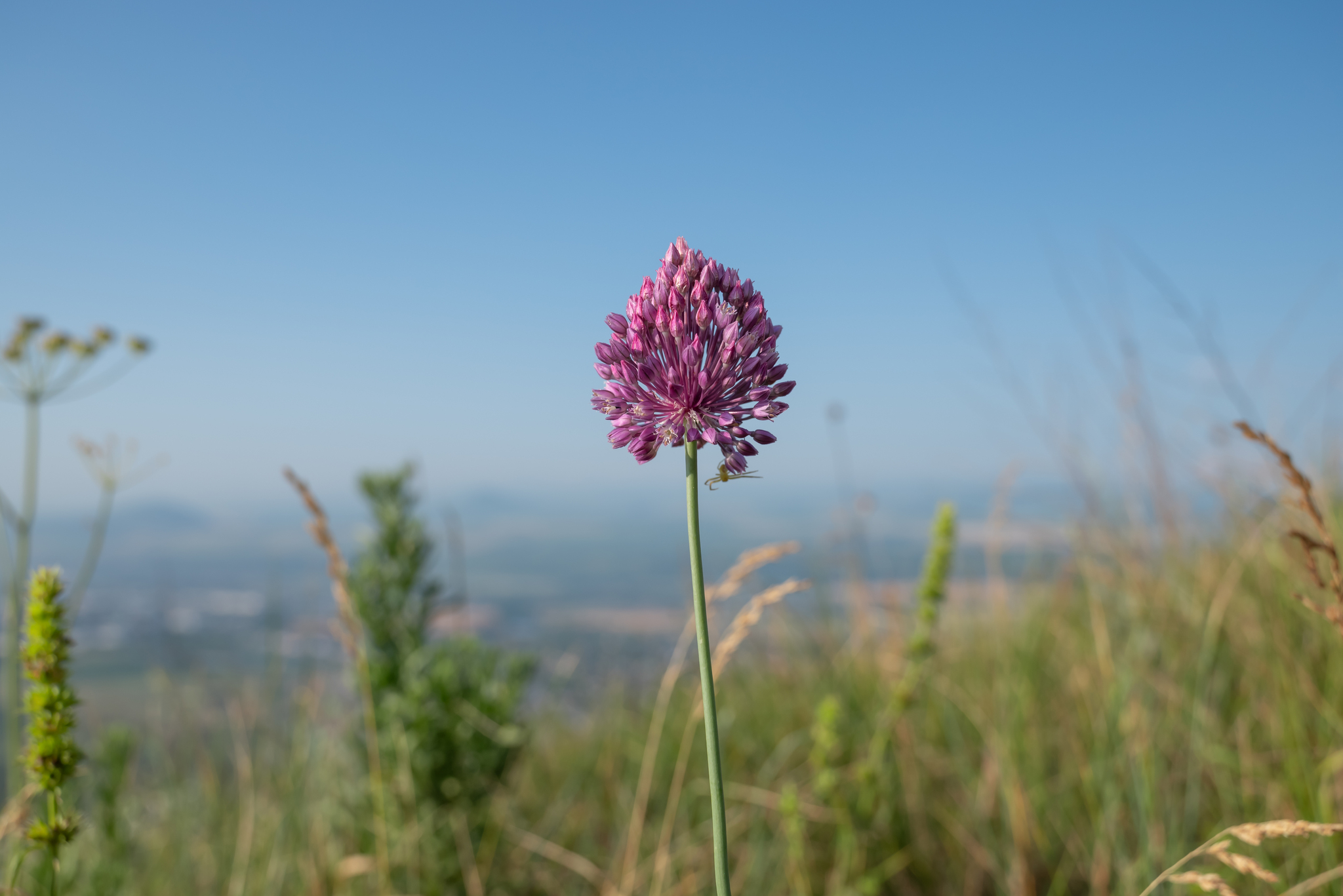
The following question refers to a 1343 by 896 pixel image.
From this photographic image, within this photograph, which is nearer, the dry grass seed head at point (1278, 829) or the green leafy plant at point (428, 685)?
the dry grass seed head at point (1278, 829)

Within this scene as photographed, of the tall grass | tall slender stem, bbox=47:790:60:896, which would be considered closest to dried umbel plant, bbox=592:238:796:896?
tall slender stem, bbox=47:790:60:896

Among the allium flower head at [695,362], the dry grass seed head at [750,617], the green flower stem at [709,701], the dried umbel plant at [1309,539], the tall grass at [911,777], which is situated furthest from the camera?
the tall grass at [911,777]

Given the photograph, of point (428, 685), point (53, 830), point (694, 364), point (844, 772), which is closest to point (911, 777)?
point (844, 772)

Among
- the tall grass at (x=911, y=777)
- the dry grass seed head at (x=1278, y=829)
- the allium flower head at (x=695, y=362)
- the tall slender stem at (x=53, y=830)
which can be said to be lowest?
the tall grass at (x=911, y=777)

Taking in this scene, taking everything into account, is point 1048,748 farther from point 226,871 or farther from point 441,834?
point 226,871

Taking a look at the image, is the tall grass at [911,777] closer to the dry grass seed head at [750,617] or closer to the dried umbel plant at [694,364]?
the dry grass seed head at [750,617]

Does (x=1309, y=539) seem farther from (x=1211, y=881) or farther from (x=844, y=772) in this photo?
(x=844, y=772)

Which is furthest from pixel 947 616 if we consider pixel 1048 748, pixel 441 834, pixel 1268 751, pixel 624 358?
pixel 624 358

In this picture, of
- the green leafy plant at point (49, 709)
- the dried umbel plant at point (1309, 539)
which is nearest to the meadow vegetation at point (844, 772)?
the dried umbel plant at point (1309, 539)
